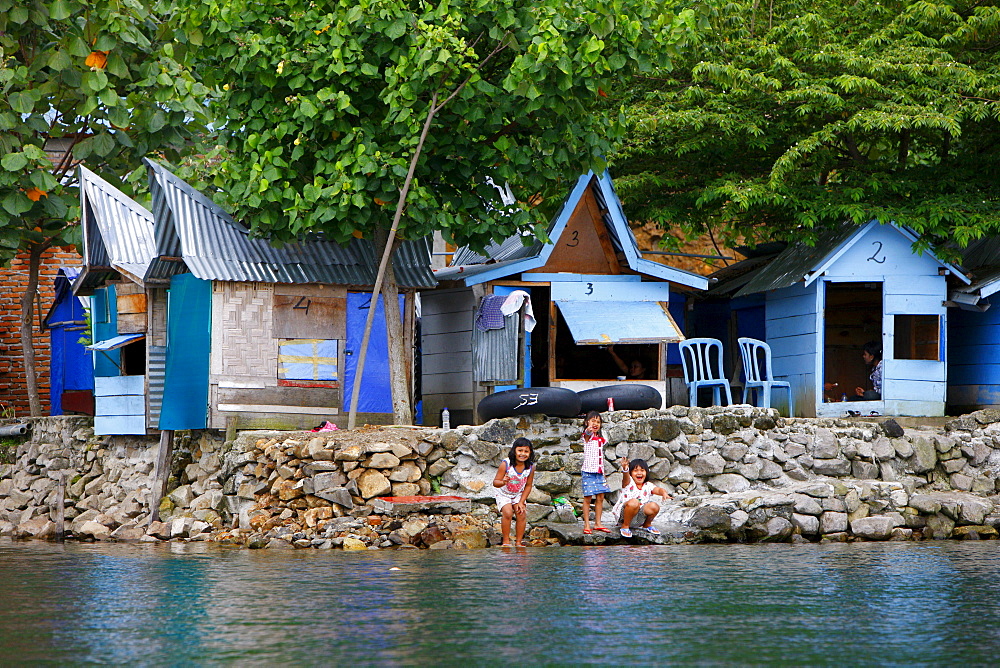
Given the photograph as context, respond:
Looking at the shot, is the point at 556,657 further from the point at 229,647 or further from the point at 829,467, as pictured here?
the point at 829,467

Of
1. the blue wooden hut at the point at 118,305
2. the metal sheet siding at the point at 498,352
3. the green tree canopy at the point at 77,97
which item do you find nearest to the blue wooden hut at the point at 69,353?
the green tree canopy at the point at 77,97

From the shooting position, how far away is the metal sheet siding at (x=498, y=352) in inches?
719

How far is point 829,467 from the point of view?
660 inches

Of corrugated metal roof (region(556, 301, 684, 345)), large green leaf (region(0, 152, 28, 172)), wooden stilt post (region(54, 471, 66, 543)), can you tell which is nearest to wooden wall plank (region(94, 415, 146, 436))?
wooden stilt post (region(54, 471, 66, 543))

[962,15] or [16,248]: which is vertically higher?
[962,15]

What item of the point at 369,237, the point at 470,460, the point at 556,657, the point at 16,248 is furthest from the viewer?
the point at 16,248

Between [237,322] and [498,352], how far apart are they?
3.83 metres

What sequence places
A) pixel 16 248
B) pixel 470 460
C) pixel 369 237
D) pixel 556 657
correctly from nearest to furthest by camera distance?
pixel 556 657 → pixel 470 460 → pixel 369 237 → pixel 16 248

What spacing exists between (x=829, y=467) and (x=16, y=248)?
43.1ft

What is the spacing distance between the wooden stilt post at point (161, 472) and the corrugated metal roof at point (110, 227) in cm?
271

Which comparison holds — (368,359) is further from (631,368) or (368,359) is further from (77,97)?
(77,97)

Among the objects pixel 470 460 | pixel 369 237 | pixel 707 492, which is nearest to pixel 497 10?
pixel 369 237

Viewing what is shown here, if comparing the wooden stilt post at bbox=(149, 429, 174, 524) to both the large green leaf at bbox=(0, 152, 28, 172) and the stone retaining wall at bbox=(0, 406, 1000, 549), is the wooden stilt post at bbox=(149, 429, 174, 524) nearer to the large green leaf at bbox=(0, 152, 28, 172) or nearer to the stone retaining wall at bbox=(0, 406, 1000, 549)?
the stone retaining wall at bbox=(0, 406, 1000, 549)

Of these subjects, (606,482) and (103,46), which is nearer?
(606,482)
